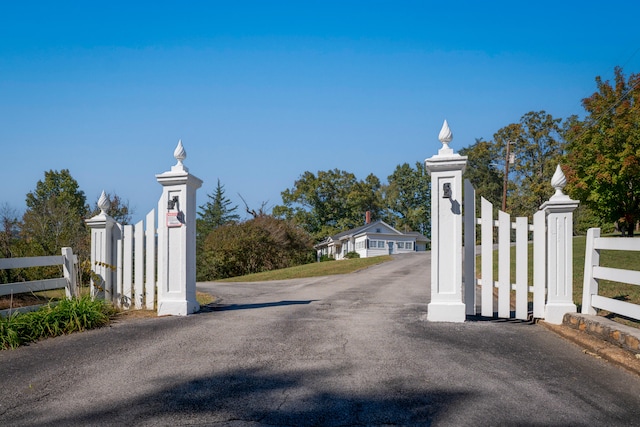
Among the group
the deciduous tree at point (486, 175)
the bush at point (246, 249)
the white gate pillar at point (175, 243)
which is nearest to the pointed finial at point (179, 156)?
the white gate pillar at point (175, 243)

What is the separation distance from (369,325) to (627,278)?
3.17m

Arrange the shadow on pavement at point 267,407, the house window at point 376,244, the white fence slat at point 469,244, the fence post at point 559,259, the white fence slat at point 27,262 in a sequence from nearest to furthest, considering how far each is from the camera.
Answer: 1. the shadow on pavement at point 267,407
2. the fence post at point 559,259
3. the white fence slat at point 469,244
4. the white fence slat at point 27,262
5. the house window at point 376,244

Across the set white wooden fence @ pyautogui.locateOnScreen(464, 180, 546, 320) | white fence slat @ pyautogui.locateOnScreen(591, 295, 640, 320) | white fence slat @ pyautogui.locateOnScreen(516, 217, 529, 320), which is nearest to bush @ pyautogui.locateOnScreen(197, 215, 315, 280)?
white wooden fence @ pyautogui.locateOnScreen(464, 180, 546, 320)

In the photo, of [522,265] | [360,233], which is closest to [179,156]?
[522,265]

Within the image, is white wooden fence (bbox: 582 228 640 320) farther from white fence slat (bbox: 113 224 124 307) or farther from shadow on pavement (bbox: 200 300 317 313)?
white fence slat (bbox: 113 224 124 307)

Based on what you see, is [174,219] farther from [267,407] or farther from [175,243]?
[267,407]

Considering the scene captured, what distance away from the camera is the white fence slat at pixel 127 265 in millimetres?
8969

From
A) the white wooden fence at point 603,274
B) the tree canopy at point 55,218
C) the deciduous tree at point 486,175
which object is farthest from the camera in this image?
the deciduous tree at point 486,175

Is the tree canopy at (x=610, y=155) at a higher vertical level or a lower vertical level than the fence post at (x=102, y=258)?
higher

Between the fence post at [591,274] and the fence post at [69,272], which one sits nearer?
the fence post at [591,274]

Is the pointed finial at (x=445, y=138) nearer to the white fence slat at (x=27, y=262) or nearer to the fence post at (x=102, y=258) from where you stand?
the fence post at (x=102, y=258)

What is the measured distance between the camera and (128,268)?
356 inches

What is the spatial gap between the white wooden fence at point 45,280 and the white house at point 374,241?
4991cm

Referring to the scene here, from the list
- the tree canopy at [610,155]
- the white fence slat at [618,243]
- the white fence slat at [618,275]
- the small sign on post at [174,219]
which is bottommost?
the white fence slat at [618,275]
